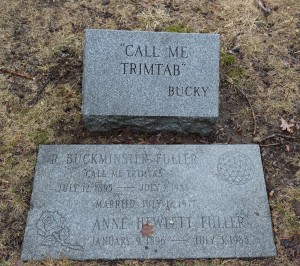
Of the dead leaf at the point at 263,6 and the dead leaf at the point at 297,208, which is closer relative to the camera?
the dead leaf at the point at 297,208

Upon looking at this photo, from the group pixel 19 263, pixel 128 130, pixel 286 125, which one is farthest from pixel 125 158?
pixel 286 125

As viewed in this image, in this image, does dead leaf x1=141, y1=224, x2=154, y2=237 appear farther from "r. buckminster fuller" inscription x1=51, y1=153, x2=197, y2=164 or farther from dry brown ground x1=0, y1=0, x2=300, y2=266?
"r. buckminster fuller" inscription x1=51, y1=153, x2=197, y2=164

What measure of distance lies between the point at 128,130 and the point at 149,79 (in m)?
0.53

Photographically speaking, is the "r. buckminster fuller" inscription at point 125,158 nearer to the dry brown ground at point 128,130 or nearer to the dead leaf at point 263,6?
the dry brown ground at point 128,130

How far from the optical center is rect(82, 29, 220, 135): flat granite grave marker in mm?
3793

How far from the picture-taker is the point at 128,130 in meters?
4.05

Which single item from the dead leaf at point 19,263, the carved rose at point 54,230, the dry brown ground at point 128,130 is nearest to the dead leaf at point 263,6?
the dry brown ground at point 128,130

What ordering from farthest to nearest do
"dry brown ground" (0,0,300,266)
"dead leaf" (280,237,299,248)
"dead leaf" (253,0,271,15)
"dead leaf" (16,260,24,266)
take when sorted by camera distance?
"dead leaf" (253,0,271,15) < "dry brown ground" (0,0,300,266) < "dead leaf" (280,237,299,248) < "dead leaf" (16,260,24,266)

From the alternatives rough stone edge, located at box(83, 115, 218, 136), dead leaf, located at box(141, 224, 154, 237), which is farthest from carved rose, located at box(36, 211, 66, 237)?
rough stone edge, located at box(83, 115, 218, 136)

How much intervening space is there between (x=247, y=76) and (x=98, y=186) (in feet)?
6.80

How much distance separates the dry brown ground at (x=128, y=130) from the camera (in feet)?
12.0

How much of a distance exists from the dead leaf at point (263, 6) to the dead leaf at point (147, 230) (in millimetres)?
3252

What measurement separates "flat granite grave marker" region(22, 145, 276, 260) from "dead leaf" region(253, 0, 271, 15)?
7.33 feet

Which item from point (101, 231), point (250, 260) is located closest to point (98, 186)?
point (101, 231)
